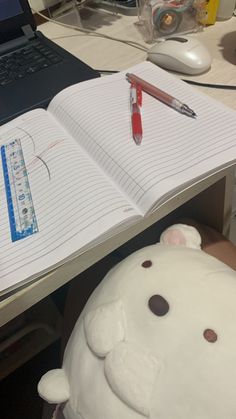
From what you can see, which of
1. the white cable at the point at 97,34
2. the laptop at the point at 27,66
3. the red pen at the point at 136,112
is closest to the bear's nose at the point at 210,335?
the red pen at the point at 136,112

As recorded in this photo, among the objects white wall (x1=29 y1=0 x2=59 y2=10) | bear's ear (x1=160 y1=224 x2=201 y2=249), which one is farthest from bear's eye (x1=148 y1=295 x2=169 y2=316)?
white wall (x1=29 y1=0 x2=59 y2=10)

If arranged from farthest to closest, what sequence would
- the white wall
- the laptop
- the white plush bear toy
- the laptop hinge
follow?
1. the white wall
2. the laptop hinge
3. the laptop
4. the white plush bear toy

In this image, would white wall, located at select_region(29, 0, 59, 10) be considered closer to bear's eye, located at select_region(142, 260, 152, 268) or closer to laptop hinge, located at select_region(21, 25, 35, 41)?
laptop hinge, located at select_region(21, 25, 35, 41)

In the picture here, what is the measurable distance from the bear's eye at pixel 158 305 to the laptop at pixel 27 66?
14.7 inches

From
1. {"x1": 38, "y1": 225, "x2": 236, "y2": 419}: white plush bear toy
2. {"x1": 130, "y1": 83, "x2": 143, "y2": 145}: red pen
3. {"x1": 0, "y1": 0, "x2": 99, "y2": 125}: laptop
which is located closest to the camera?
{"x1": 38, "y1": 225, "x2": 236, "y2": 419}: white plush bear toy

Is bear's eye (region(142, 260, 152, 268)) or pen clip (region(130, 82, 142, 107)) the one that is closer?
bear's eye (region(142, 260, 152, 268))

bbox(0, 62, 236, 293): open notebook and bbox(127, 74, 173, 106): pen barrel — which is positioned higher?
bbox(127, 74, 173, 106): pen barrel

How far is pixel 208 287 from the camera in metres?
0.44

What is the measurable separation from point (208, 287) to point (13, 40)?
1.98 feet

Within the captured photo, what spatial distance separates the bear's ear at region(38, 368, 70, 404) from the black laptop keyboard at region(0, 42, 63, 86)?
18.4 inches

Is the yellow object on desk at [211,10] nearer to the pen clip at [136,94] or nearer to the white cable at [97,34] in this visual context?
the white cable at [97,34]

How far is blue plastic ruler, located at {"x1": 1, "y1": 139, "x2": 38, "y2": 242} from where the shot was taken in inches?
18.8

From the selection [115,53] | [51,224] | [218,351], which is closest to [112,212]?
[51,224]

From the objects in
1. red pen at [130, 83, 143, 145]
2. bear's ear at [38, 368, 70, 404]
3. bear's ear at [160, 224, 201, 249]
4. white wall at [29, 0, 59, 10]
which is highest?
white wall at [29, 0, 59, 10]
